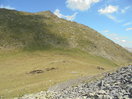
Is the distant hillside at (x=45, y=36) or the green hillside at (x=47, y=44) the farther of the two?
the distant hillside at (x=45, y=36)

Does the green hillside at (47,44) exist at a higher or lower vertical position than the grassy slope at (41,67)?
higher

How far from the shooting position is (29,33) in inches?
4131

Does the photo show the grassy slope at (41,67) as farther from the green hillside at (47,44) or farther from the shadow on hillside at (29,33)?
the shadow on hillside at (29,33)

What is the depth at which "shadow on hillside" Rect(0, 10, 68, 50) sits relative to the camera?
9681cm

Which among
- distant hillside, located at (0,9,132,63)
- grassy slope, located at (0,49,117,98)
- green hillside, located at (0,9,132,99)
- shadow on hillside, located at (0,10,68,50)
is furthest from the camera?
distant hillside, located at (0,9,132,63)

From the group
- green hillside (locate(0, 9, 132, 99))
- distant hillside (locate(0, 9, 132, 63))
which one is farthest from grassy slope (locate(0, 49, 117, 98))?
distant hillside (locate(0, 9, 132, 63))

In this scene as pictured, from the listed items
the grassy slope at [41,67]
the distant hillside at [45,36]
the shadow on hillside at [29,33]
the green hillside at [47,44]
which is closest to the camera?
the grassy slope at [41,67]

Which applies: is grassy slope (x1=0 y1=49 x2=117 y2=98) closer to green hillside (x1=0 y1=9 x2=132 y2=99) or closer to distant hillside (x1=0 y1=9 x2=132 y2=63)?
green hillside (x1=0 y1=9 x2=132 y2=99)

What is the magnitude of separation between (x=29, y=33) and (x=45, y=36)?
9326 millimetres

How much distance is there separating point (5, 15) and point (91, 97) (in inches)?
4525

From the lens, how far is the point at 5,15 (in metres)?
121

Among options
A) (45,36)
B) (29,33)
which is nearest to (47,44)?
(45,36)

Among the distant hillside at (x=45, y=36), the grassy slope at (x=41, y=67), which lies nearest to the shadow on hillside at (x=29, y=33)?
the distant hillside at (x=45, y=36)

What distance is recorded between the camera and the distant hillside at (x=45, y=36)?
96938 mm
